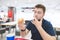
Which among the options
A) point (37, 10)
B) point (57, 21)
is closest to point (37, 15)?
point (37, 10)

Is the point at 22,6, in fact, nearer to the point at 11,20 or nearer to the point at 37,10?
the point at 11,20

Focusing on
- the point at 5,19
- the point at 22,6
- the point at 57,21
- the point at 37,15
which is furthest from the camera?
the point at 5,19

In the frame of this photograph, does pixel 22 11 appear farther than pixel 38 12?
Yes

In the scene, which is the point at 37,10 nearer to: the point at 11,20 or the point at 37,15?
the point at 37,15

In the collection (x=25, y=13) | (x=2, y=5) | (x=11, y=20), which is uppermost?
(x=2, y=5)

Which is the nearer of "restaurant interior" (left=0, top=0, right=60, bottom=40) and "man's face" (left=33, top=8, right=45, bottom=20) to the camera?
"man's face" (left=33, top=8, right=45, bottom=20)

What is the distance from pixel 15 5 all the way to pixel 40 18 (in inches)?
131

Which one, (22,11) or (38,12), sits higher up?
(38,12)

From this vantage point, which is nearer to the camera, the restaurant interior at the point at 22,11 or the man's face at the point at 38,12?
the man's face at the point at 38,12

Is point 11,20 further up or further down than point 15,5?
further down

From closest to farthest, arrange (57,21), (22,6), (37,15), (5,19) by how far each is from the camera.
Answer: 1. (37,15)
2. (57,21)
3. (22,6)
4. (5,19)

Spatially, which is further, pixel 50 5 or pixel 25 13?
pixel 25 13

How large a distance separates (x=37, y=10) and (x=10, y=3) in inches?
135

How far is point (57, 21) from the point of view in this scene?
453 centimetres
